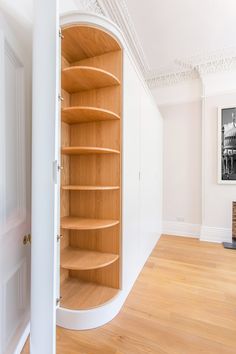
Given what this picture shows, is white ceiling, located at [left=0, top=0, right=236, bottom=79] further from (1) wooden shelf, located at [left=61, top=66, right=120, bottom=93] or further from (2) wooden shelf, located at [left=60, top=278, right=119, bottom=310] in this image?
(2) wooden shelf, located at [left=60, top=278, right=119, bottom=310]

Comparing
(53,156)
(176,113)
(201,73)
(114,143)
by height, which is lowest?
(53,156)

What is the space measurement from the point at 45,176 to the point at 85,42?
1.31 meters

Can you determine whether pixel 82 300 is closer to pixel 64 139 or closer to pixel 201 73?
pixel 64 139

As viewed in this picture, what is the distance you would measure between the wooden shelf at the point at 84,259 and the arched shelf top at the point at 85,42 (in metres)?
1.82

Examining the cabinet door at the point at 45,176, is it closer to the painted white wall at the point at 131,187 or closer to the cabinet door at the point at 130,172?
the painted white wall at the point at 131,187

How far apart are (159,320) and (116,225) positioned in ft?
2.66

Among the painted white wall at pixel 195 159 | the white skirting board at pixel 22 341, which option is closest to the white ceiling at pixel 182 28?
the painted white wall at pixel 195 159

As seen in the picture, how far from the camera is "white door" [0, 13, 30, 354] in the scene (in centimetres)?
107

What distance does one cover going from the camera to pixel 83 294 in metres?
1.62

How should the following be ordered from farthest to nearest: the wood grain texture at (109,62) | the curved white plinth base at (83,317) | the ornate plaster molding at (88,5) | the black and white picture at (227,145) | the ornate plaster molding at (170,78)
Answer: the ornate plaster molding at (170,78), the black and white picture at (227,145), the ornate plaster molding at (88,5), the wood grain texture at (109,62), the curved white plinth base at (83,317)

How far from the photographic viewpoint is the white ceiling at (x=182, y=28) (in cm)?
217

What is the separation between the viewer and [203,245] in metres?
3.11

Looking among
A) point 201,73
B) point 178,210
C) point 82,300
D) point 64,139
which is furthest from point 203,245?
point 201,73

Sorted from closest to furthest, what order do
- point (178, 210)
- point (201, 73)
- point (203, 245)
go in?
point (203, 245) → point (201, 73) → point (178, 210)
